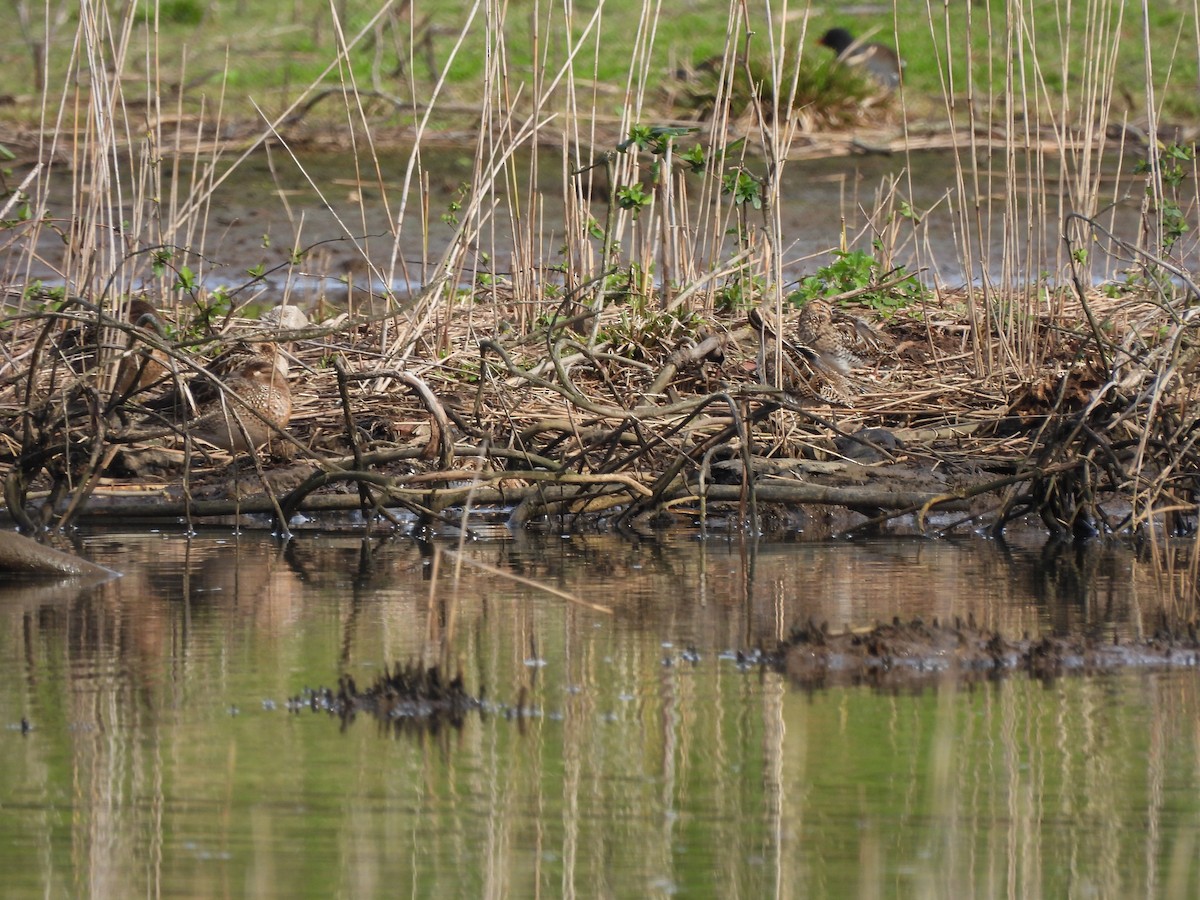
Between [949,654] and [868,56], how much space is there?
44.6 feet

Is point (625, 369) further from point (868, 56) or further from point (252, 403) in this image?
point (868, 56)

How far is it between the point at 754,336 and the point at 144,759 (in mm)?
4323

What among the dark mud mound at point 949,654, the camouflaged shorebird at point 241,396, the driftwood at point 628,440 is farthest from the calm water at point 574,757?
the camouflaged shorebird at point 241,396

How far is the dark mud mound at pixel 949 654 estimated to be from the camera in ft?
12.1

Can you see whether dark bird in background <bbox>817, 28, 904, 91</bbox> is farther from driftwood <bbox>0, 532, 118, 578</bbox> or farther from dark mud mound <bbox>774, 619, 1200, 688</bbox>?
dark mud mound <bbox>774, 619, 1200, 688</bbox>

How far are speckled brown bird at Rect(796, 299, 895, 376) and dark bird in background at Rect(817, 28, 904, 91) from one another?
Answer: 345 inches

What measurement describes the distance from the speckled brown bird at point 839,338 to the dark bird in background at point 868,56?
876 cm

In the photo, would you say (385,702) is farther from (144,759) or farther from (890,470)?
(890,470)

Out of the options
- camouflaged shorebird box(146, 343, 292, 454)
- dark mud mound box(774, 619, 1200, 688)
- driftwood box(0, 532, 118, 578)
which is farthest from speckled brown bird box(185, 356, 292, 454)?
dark mud mound box(774, 619, 1200, 688)

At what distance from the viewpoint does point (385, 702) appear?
3.35 metres

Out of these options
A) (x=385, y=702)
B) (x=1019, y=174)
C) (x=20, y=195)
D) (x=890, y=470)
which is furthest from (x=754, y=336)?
(x=1019, y=174)

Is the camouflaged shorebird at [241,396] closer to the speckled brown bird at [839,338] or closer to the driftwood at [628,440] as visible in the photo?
the driftwood at [628,440]

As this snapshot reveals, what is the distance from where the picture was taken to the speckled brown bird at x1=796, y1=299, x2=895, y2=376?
6.99 meters

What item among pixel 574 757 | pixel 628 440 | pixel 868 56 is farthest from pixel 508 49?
pixel 574 757
